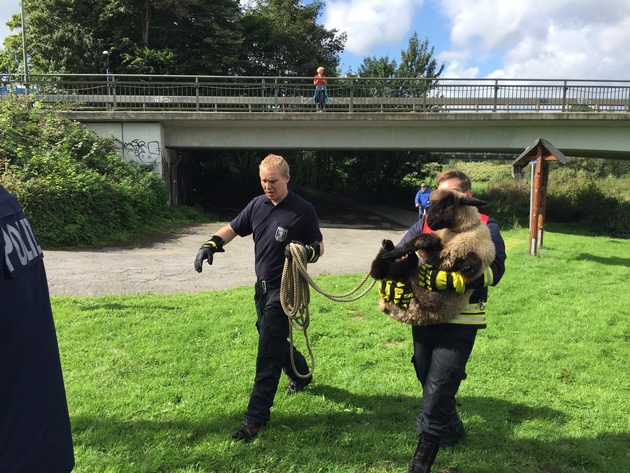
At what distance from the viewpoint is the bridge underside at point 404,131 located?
17688 millimetres

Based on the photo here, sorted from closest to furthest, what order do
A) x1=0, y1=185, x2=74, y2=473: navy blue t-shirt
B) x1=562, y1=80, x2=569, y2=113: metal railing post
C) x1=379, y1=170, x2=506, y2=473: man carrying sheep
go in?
x1=0, y1=185, x2=74, y2=473: navy blue t-shirt, x1=379, y1=170, x2=506, y2=473: man carrying sheep, x1=562, y1=80, x2=569, y2=113: metal railing post

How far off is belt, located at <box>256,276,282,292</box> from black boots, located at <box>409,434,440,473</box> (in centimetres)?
147

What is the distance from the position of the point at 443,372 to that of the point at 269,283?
1.45m

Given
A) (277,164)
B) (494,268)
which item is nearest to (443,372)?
(494,268)

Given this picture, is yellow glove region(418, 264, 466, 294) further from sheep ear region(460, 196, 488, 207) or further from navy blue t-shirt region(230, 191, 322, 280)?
navy blue t-shirt region(230, 191, 322, 280)

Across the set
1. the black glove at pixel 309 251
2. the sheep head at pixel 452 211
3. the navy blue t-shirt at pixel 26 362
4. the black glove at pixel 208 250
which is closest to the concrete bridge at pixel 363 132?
the black glove at pixel 208 250

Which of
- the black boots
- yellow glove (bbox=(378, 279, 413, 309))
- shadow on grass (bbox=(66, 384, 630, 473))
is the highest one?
yellow glove (bbox=(378, 279, 413, 309))

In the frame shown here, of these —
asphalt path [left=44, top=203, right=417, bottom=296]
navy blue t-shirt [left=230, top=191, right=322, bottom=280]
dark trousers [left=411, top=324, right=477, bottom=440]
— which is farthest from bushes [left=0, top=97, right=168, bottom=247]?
dark trousers [left=411, top=324, right=477, bottom=440]

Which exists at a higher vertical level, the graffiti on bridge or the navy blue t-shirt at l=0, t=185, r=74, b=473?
the graffiti on bridge

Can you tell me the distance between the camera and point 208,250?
12.0 feet

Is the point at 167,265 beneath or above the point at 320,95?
beneath

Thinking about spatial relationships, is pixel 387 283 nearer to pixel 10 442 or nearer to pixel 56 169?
pixel 10 442

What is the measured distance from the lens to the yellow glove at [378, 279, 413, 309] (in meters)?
2.89

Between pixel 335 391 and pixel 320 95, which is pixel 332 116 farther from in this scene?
pixel 335 391
